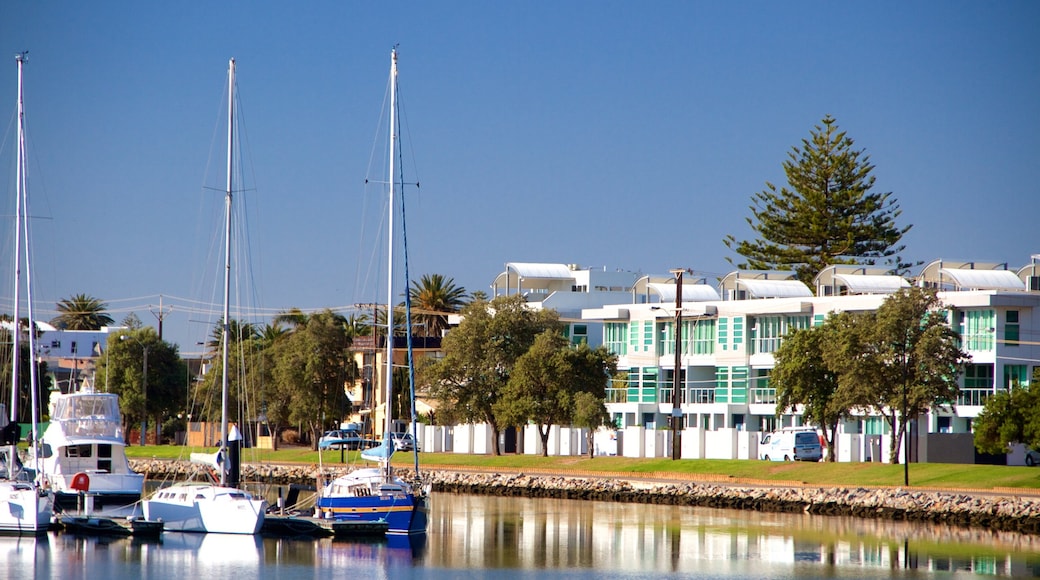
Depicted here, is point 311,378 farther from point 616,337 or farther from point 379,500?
point 379,500

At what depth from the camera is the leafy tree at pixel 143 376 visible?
4296 inches

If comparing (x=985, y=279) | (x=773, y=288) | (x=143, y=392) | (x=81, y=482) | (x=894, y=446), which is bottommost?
(x=81, y=482)

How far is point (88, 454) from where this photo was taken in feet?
194

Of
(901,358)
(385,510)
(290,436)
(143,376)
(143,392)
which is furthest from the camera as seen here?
(290,436)

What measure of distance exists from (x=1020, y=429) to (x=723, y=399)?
32.3 m

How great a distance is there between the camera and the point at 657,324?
9712 cm

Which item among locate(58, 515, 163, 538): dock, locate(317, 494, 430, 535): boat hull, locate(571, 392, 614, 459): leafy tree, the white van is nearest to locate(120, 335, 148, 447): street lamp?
locate(571, 392, 614, 459): leafy tree

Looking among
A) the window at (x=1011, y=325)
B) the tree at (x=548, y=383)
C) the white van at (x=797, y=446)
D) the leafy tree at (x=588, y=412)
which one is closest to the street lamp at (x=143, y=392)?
the tree at (x=548, y=383)

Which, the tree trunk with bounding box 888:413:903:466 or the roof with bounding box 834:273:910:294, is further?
the roof with bounding box 834:273:910:294

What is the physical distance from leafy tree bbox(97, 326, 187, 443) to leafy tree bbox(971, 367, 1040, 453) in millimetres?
62034

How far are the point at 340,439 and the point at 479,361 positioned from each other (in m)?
13.3

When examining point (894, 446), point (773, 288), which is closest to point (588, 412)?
point (894, 446)

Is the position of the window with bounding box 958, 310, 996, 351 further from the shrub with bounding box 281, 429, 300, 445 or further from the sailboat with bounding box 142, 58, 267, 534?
the shrub with bounding box 281, 429, 300, 445

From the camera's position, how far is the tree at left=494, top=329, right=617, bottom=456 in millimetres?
84812
